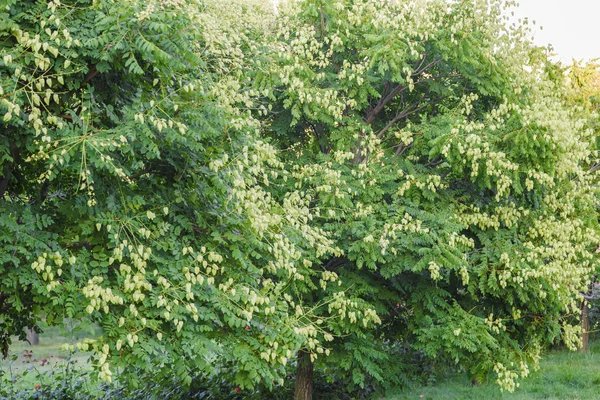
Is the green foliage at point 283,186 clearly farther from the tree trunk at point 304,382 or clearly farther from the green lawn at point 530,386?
the tree trunk at point 304,382

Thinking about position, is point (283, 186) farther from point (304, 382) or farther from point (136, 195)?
point (304, 382)

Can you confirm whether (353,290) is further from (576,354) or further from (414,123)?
(576,354)

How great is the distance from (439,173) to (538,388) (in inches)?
201

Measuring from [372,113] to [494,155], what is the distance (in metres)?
3.10

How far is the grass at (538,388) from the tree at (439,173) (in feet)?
3.44

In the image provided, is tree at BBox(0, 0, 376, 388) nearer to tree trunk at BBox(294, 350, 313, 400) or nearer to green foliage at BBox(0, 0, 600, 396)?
green foliage at BBox(0, 0, 600, 396)

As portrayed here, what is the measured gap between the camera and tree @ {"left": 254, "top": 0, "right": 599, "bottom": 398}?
10203 millimetres

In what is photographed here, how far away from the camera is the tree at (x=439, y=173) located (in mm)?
10203

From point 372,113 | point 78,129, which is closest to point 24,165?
point 78,129

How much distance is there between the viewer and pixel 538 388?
42.9 feet

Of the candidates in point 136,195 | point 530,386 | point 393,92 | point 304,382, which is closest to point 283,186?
point 393,92

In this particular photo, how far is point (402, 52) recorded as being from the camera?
1041 cm

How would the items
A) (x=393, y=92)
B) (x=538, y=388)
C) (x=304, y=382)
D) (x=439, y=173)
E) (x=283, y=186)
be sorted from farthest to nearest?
(x=538, y=388), (x=304, y=382), (x=393, y=92), (x=439, y=173), (x=283, y=186)

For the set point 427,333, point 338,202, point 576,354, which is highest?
point 338,202
